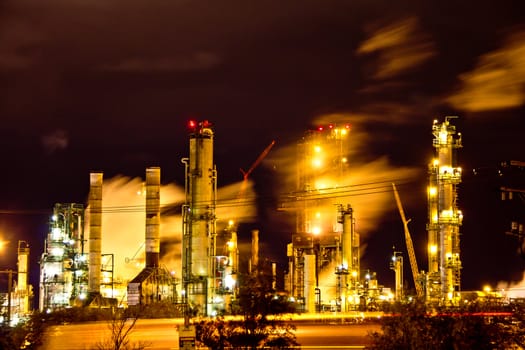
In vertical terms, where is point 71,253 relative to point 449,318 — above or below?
above

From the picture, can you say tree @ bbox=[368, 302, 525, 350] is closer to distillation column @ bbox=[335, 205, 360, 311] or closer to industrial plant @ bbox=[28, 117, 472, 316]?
industrial plant @ bbox=[28, 117, 472, 316]

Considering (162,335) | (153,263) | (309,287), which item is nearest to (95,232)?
(153,263)

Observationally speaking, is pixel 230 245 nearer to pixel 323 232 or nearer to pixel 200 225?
pixel 323 232

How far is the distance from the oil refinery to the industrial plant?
4.0 inches

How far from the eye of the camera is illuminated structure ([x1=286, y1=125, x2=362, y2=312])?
263 ft

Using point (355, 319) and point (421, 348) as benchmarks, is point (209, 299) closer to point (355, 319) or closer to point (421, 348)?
point (355, 319)

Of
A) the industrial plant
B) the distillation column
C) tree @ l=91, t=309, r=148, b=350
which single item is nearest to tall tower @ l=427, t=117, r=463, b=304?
the industrial plant

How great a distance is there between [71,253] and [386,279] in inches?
2457

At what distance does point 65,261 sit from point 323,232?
1150 inches

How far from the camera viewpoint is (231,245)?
8931 centimetres

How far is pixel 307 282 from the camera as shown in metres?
76.2

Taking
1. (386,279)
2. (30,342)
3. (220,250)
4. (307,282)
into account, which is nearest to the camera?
(30,342)

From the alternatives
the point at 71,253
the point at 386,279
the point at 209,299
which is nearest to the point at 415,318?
the point at 209,299

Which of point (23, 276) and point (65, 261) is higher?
point (65, 261)
